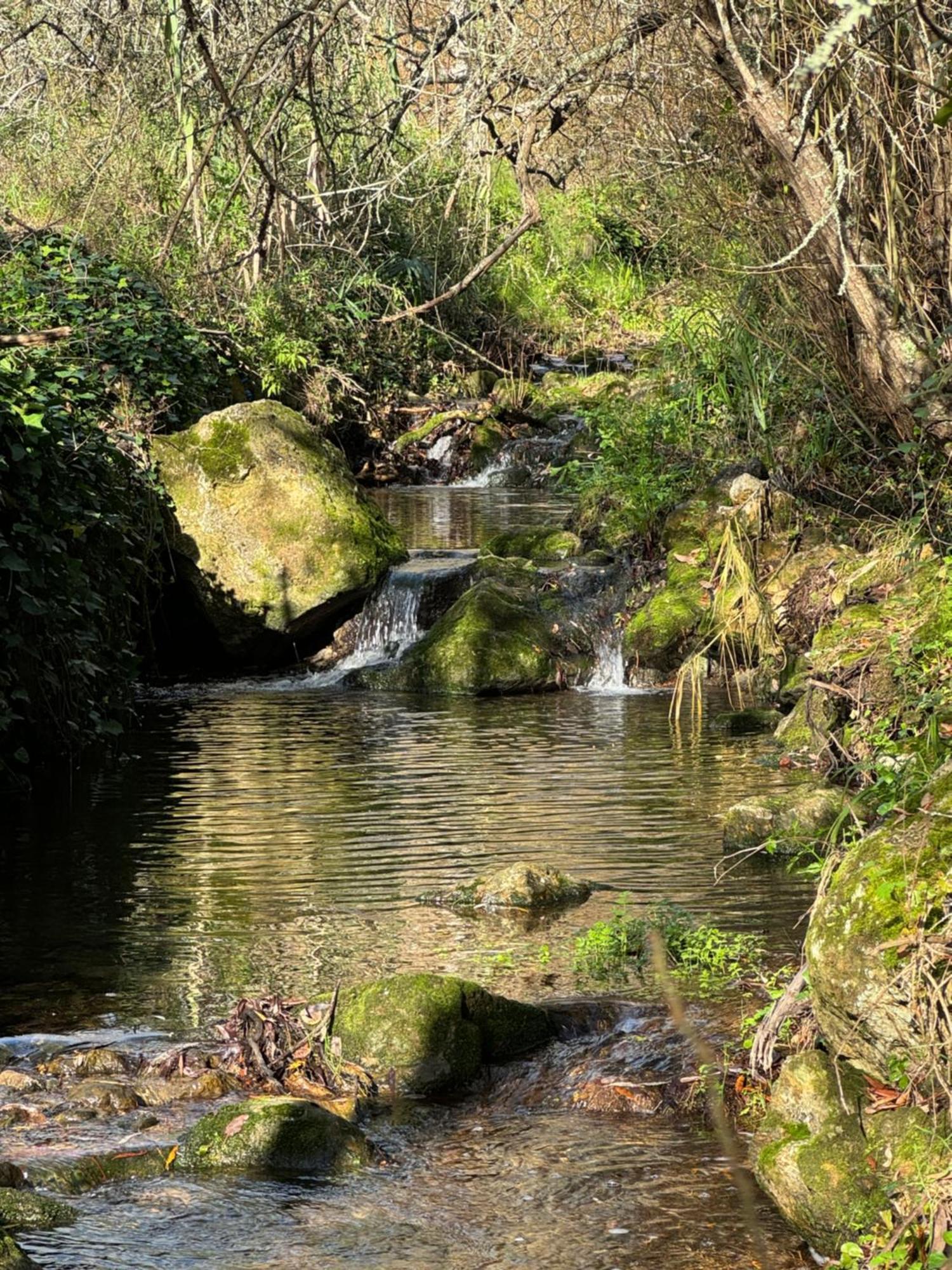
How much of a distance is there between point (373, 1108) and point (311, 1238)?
955 millimetres

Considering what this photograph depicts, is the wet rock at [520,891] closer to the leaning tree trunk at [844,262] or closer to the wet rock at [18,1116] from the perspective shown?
the wet rock at [18,1116]

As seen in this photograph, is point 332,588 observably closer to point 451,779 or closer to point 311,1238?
point 451,779

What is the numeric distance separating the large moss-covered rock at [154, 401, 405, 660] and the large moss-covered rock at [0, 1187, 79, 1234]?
9912 mm

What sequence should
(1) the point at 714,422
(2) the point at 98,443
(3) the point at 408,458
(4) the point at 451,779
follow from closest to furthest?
(4) the point at 451,779
(2) the point at 98,443
(1) the point at 714,422
(3) the point at 408,458

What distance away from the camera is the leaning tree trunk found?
27.6 ft

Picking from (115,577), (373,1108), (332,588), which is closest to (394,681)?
(332,588)

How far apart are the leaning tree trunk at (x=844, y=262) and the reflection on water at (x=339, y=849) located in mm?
2354

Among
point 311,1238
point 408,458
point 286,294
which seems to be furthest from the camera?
point 408,458

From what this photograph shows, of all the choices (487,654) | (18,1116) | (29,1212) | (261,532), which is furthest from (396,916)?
(261,532)

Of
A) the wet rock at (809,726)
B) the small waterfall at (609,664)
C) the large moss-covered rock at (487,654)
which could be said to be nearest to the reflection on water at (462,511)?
the large moss-covered rock at (487,654)

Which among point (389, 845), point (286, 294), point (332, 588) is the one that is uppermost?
point (286, 294)

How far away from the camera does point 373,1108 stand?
5.79m

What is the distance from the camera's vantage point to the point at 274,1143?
5.33 meters

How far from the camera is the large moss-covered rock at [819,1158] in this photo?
180 inches
